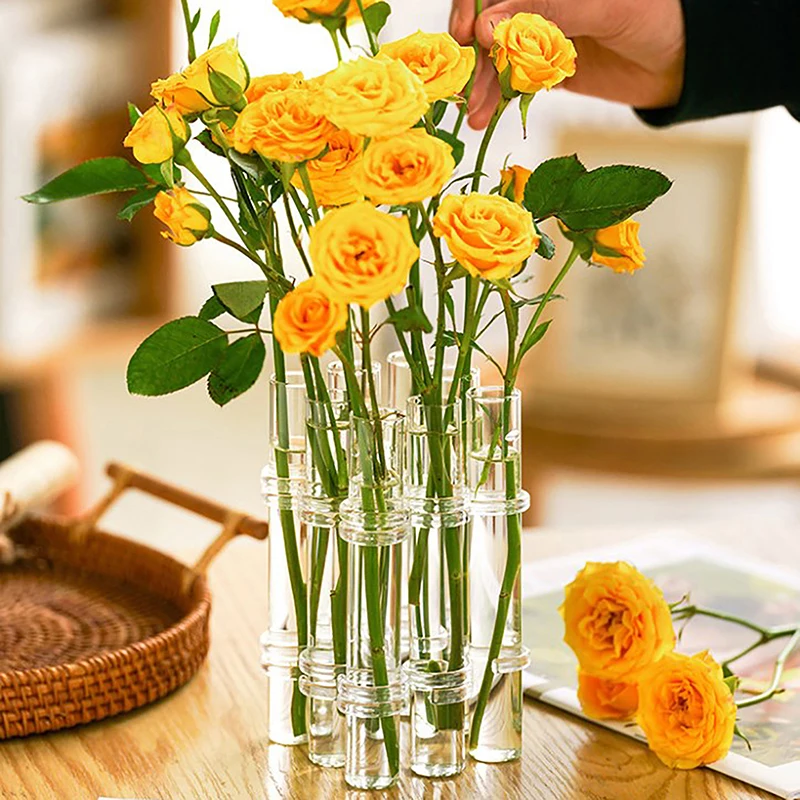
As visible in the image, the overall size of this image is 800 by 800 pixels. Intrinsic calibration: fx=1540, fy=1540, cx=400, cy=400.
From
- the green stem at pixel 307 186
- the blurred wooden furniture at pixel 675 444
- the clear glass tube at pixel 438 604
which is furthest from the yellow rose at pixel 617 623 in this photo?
the blurred wooden furniture at pixel 675 444

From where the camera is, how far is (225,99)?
0.83 metres

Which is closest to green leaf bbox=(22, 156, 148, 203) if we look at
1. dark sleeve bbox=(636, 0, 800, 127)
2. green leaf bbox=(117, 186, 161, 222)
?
green leaf bbox=(117, 186, 161, 222)

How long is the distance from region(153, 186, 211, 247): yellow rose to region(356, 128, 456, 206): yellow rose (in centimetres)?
11

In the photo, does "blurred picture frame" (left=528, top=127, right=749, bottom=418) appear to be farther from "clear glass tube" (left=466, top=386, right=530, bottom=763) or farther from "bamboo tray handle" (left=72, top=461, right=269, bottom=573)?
"clear glass tube" (left=466, top=386, right=530, bottom=763)

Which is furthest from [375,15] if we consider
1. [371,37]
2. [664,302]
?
[664,302]

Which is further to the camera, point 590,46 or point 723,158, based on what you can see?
point 723,158

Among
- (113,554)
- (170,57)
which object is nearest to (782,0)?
(113,554)

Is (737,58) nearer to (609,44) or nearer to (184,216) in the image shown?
(609,44)

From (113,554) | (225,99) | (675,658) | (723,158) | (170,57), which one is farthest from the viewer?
(170,57)

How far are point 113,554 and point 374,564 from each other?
0.42 meters

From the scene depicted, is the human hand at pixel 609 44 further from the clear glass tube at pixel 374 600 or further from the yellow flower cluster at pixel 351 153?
the clear glass tube at pixel 374 600

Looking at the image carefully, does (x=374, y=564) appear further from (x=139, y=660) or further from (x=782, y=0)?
(x=782, y=0)

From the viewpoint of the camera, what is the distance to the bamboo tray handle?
114 cm

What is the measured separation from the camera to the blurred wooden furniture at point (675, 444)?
2178mm
